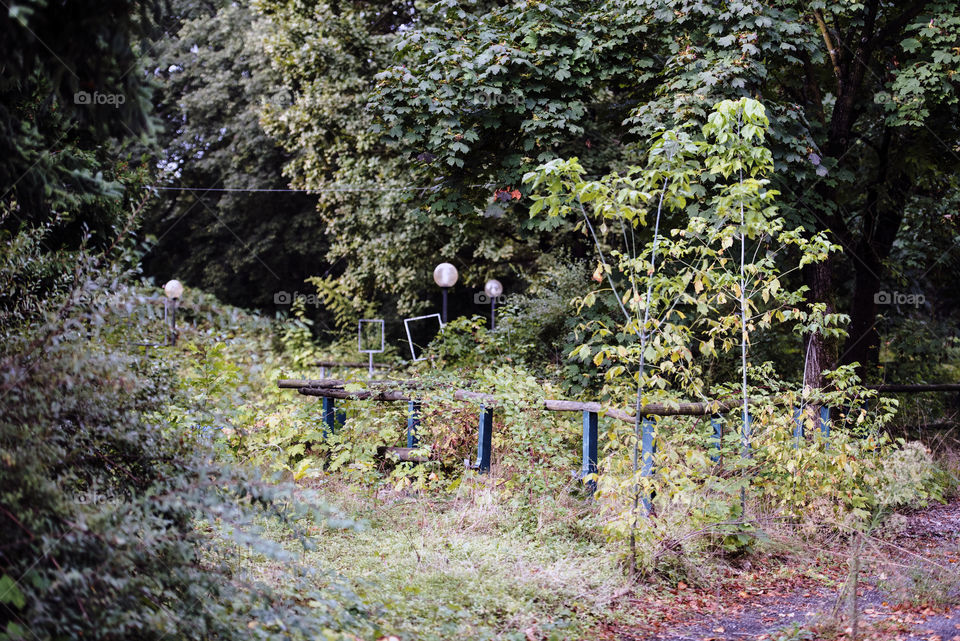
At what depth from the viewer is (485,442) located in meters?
7.12

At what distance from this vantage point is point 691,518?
537 cm

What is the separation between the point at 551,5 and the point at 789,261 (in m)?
4.81

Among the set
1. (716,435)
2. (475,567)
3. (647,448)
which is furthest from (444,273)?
(475,567)

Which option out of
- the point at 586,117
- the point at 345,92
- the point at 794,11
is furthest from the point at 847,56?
the point at 345,92

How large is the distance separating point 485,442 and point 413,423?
111 centimetres

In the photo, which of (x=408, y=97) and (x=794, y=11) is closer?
(x=794, y=11)

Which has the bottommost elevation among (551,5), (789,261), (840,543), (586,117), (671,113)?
(840,543)

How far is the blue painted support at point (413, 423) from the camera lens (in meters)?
7.83

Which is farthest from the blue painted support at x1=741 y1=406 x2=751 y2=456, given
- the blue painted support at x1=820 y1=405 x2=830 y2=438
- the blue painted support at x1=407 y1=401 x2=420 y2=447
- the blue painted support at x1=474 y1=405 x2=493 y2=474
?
the blue painted support at x1=407 y1=401 x2=420 y2=447

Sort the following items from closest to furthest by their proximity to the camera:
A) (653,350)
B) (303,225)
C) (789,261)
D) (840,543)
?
(653,350), (840,543), (789,261), (303,225)

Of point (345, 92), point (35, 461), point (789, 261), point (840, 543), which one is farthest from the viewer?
point (345, 92)

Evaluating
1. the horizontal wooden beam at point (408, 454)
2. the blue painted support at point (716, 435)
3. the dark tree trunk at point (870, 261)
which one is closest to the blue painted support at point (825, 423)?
the blue painted support at point (716, 435)

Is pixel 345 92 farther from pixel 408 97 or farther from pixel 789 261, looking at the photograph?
pixel 789 261

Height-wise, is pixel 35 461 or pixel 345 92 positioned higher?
pixel 345 92
